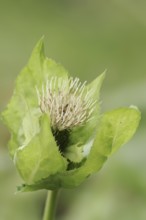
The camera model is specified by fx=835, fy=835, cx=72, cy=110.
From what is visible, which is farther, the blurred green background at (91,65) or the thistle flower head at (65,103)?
the blurred green background at (91,65)

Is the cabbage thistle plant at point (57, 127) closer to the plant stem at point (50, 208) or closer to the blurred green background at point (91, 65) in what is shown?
the plant stem at point (50, 208)

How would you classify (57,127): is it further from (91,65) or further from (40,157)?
(91,65)

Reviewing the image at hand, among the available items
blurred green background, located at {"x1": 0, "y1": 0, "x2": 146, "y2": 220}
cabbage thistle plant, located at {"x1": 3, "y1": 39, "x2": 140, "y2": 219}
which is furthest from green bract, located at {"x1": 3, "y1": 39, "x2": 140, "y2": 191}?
blurred green background, located at {"x1": 0, "y1": 0, "x2": 146, "y2": 220}

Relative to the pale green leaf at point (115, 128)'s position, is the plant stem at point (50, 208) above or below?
below

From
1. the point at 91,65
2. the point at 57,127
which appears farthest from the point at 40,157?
the point at 91,65

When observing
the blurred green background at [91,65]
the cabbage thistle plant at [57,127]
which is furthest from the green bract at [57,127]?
the blurred green background at [91,65]

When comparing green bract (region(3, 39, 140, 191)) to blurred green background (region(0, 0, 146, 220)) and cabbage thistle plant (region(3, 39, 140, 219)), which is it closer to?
cabbage thistle plant (region(3, 39, 140, 219))

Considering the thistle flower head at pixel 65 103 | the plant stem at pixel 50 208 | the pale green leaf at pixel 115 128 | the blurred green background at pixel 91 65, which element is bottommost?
the plant stem at pixel 50 208
